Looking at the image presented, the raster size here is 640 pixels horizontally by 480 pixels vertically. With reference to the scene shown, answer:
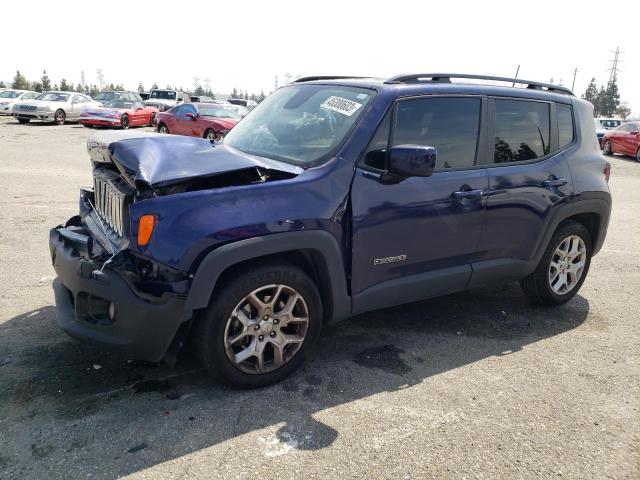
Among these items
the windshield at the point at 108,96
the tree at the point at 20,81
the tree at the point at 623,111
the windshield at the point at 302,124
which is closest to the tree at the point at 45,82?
the tree at the point at 20,81

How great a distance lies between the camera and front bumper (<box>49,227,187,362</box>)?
2883 mm

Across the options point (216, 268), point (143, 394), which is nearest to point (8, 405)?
point (143, 394)

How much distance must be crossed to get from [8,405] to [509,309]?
12.8ft

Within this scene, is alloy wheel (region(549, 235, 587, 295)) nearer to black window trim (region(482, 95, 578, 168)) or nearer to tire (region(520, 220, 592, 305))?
tire (region(520, 220, 592, 305))

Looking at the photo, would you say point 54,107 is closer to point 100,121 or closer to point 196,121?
point 100,121

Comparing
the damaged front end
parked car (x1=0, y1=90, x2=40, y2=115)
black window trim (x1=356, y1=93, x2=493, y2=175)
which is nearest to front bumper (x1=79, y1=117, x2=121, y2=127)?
parked car (x1=0, y1=90, x2=40, y2=115)

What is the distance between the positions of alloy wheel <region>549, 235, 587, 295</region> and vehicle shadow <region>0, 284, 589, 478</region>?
444mm

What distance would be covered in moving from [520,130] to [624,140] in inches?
817

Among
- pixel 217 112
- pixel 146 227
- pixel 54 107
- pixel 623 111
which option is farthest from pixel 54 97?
pixel 623 111

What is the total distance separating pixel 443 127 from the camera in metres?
3.86

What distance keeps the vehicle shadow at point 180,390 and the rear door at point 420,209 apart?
46 cm

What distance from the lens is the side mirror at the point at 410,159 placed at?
3305mm

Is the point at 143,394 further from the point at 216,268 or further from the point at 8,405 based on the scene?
the point at 216,268

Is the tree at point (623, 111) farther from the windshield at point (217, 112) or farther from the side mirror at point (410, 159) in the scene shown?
the side mirror at point (410, 159)
